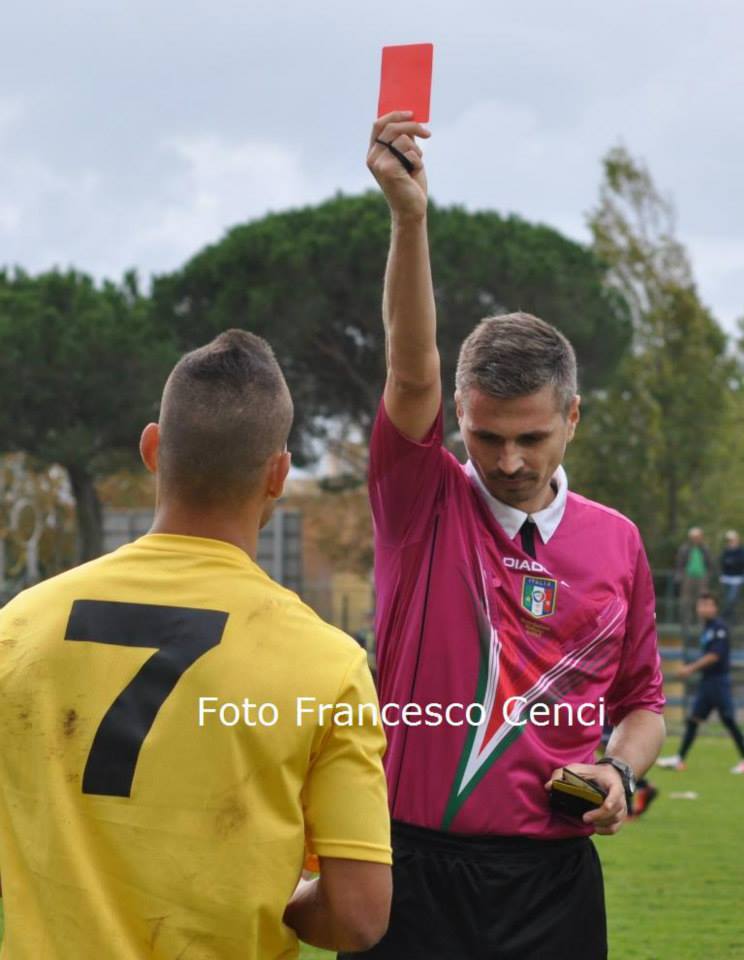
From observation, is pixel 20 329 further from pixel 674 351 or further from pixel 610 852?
pixel 610 852

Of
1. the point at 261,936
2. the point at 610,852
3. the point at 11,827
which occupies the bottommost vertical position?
the point at 610,852

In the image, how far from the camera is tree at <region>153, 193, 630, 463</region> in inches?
1503

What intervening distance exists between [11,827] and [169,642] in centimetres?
42

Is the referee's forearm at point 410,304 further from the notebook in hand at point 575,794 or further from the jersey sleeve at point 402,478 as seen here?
the notebook in hand at point 575,794

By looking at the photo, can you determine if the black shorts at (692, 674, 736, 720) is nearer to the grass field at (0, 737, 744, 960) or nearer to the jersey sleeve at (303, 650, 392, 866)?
the grass field at (0, 737, 744, 960)

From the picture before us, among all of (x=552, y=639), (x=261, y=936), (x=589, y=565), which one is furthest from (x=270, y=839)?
(x=589, y=565)

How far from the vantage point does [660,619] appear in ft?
89.2

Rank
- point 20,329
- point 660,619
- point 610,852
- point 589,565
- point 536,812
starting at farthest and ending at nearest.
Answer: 1. point 20,329
2. point 660,619
3. point 610,852
4. point 589,565
5. point 536,812

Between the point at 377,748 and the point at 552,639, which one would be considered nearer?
the point at 377,748

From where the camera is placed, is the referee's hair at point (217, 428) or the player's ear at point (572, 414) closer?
the referee's hair at point (217, 428)

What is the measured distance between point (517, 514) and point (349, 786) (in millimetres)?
1284

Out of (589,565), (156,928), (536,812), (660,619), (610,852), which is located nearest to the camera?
(156,928)

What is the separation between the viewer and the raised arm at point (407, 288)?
9.81 ft

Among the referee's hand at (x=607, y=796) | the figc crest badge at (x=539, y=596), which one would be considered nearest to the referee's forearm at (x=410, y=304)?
the figc crest badge at (x=539, y=596)
